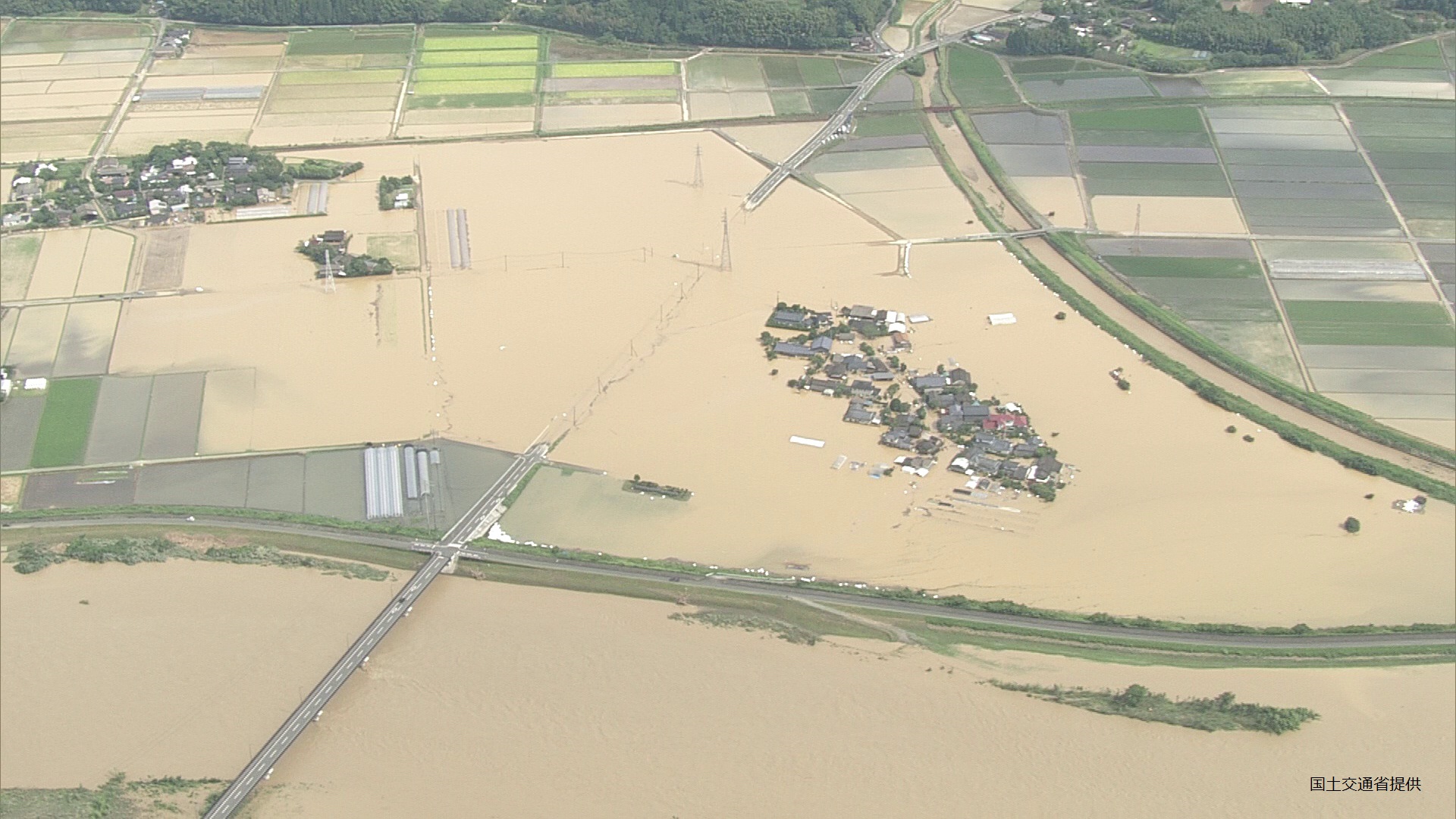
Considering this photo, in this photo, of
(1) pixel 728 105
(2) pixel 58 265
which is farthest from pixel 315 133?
(1) pixel 728 105

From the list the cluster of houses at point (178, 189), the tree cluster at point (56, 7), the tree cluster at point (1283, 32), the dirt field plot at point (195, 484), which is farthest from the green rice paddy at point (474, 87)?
the tree cluster at point (1283, 32)

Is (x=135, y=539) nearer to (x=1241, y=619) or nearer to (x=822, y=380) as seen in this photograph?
(x=822, y=380)

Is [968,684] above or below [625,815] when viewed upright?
above

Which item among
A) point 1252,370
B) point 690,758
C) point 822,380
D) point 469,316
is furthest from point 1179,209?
point 690,758

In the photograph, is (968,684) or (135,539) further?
(135,539)

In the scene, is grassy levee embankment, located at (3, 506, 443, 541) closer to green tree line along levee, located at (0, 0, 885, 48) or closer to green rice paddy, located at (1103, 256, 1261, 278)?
green rice paddy, located at (1103, 256, 1261, 278)

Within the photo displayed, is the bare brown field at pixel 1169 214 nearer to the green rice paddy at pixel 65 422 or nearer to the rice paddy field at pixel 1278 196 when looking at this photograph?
the rice paddy field at pixel 1278 196

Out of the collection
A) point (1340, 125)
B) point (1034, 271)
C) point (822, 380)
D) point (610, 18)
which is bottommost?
point (822, 380)
